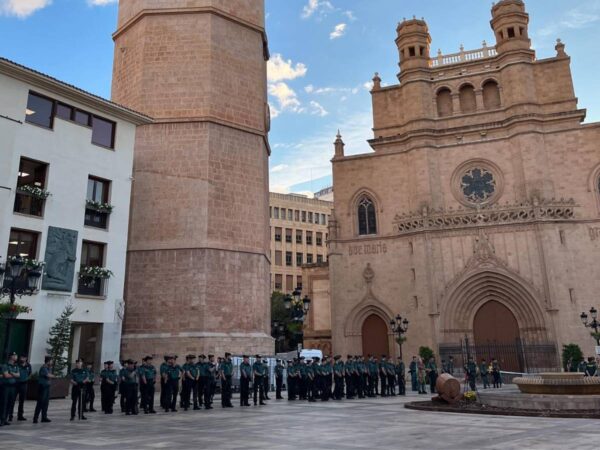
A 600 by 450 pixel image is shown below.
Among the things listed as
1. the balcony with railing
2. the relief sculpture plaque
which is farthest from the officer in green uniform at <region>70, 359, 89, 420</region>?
the balcony with railing

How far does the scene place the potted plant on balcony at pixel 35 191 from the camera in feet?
58.9

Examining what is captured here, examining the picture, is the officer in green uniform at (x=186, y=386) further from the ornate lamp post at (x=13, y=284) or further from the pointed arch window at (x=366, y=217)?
the pointed arch window at (x=366, y=217)

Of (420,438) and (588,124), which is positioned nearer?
(420,438)

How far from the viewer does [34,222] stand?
1811 cm

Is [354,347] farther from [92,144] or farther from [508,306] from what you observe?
[92,144]

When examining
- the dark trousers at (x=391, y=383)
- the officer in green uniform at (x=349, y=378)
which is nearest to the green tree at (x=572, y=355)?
the dark trousers at (x=391, y=383)

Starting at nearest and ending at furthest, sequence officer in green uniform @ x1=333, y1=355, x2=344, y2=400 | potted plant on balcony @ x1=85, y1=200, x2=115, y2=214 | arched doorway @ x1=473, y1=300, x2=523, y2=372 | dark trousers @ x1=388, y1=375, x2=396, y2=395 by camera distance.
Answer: officer in green uniform @ x1=333, y1=355, x2=344, y2=400, dark trousers @ x1=388, y1=375, x2=396, y2=395, potted plant on balcony @ x1=85, y1=200, x2=115, y2=214, arched doorway @ x1=473, y1=300, x2=523, y2=372

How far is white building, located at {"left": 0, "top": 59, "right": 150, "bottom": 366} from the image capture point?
17.8 meters

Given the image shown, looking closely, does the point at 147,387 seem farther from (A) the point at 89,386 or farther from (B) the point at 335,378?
(B) the point at 335,378

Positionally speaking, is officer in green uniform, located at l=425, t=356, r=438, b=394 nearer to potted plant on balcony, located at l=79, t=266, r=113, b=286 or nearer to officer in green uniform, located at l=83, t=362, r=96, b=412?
officer in green uniform, located at l=83, t=362, r=96, b=412

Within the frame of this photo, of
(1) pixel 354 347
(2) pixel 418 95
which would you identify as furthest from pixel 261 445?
(2) pixel 418 95

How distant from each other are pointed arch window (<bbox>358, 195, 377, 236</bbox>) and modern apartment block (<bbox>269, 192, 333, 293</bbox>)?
2340cm

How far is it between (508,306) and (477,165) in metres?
8.62

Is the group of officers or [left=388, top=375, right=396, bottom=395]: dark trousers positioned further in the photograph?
[left=388, top=375, right=396, bottom=395]: dark trousers
